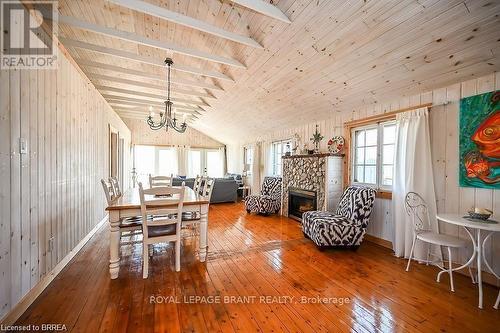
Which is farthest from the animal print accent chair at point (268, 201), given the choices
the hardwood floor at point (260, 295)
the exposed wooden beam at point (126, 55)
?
the exposed wooden beam at point (126, 55)

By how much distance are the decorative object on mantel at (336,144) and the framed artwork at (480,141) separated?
1.68 metres

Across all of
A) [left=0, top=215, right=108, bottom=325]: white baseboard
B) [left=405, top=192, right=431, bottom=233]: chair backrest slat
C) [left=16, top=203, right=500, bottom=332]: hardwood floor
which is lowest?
[left=16, top=203, right=500, bottom=332]: hardwood floor

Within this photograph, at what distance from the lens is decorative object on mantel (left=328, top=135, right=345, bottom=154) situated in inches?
156

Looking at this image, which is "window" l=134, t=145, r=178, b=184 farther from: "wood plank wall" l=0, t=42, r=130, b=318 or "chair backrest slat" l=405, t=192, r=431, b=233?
"chair backrest slat" l=405, t=192, r=431, b=233

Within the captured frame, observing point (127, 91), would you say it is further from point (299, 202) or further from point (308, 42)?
point (299, 202)

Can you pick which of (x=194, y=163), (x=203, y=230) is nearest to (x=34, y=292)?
(x=203, y=230)

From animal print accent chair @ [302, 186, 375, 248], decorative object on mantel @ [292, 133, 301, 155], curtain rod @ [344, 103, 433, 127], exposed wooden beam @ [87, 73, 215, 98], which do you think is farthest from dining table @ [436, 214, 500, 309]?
exposed wooden beam @ [87, 73, 215, 98]

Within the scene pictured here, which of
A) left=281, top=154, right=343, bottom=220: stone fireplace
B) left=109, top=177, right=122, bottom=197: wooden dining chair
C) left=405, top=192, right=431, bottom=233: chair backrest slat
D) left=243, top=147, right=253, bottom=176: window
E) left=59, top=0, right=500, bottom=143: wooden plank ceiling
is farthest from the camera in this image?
left=243, top=147, right=253, bottom=176: window

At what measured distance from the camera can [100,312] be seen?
1.70 m

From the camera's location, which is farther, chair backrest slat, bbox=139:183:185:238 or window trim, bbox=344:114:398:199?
window trim, bbox=344:114:398:199

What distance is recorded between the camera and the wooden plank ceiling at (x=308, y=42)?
1.95 meters

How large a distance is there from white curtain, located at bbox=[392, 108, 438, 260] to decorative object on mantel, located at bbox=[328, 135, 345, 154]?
3.46ft

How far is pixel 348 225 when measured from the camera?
2.97 m

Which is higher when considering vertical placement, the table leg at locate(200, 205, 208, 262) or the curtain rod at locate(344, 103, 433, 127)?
the curtain rod at locate(344, 103, 433, 127)
